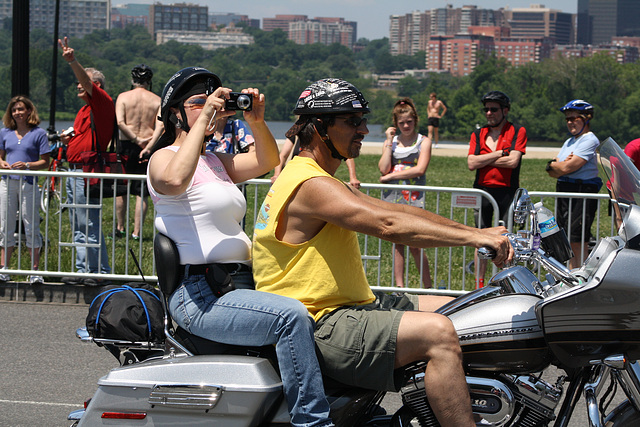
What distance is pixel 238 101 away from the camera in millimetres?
3646

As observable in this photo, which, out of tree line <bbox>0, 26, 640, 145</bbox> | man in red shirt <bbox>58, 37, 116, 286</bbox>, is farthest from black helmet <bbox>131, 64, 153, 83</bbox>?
tree line <bbox>0, 26, 640, 145</bbox>

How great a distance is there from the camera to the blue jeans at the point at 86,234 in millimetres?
8195

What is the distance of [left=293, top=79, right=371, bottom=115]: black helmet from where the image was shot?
348 centimetres

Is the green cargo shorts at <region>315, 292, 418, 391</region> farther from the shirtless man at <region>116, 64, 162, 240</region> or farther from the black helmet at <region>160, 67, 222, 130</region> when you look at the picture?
the shirtless man at <region>116, 64, 162, 240</region>

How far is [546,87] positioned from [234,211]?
7747 centimetres

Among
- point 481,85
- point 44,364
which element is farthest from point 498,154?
point 481,85

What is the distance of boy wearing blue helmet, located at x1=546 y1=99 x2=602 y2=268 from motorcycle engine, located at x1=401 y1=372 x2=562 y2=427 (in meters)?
5.09

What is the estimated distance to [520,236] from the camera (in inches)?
130

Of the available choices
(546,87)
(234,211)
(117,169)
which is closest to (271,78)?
(546,87)

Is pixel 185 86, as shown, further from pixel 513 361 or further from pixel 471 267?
pixel 471 267

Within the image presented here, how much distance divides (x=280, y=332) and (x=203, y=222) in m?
0.58

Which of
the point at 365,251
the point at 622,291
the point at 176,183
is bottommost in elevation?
the point at 365,251

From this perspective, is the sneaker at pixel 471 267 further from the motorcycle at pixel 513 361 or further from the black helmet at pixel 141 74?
the black helmet at pixel 141 74

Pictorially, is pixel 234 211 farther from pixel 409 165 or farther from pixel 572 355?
pixel 409 165
